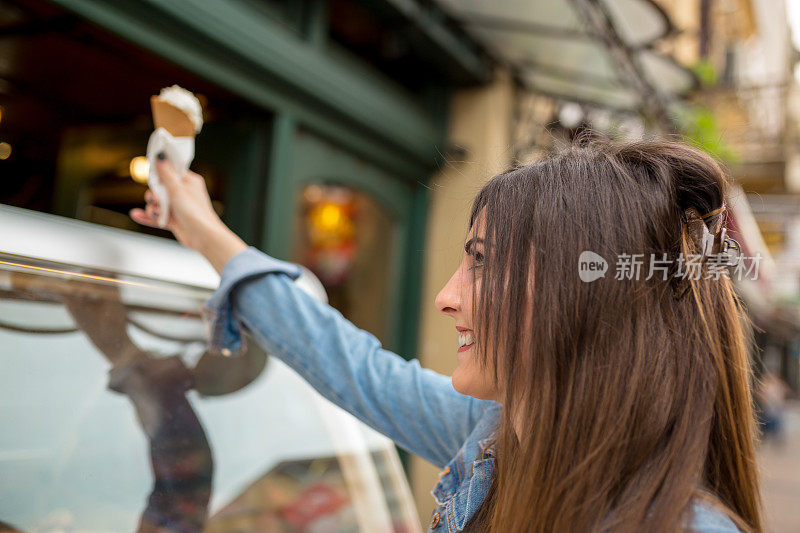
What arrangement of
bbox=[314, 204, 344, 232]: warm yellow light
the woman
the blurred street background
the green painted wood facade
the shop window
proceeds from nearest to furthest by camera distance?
the woman
the green painted wood facade
the blurred street background
the shop window
bbox=[314, 204, 344, 232]: warm yellow light

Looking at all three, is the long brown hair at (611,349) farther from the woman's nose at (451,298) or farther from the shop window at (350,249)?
the shop window at (350,249)

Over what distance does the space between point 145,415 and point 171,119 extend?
59cm

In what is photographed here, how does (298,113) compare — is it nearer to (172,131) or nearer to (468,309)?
(172,131)

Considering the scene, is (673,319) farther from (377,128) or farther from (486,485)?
(377,128)

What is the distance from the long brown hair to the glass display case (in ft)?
2.05

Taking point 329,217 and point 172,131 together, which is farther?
point 329,217

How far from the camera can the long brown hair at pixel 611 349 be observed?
0.86 m

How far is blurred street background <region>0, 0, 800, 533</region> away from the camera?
2.38 meters

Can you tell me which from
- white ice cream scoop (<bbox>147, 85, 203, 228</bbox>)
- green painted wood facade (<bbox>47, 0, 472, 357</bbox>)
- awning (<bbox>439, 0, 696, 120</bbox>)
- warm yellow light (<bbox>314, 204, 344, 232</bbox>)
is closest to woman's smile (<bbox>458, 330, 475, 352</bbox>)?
white ice cream scoop (<bbox>147, 85, 203, 228</bbox>)

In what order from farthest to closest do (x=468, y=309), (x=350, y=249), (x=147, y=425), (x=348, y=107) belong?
(x=350, y=249) < (x=348, y=107) < (x=147, y=425) < (x=468, y=309)

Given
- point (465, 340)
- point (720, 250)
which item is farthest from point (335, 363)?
point (720, 250)

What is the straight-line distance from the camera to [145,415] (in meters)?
1.16

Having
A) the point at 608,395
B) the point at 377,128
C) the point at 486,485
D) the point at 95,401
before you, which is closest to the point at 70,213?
the point at 377,128

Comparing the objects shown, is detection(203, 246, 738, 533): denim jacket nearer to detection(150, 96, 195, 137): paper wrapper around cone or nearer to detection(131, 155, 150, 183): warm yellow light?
detection(150, 96, 195, 137): paper wrapper around cone
